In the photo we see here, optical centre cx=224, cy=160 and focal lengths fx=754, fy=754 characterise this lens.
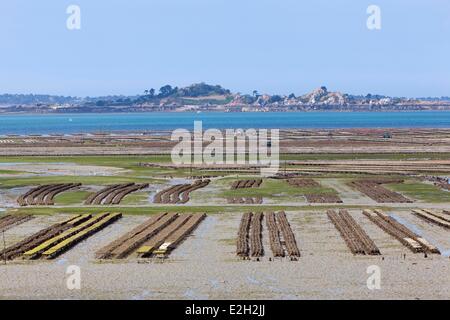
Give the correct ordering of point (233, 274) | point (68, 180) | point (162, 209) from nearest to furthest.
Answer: point (233, 274) < point (162, 209) < point (68, 180)

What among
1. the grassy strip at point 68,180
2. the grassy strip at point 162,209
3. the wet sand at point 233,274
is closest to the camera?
the wet sand at point 233,274

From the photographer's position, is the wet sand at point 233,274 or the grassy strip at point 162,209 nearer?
Result: the wet sand at point 233,274

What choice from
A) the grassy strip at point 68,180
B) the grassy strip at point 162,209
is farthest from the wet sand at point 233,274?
the grassy strip at point 68,180

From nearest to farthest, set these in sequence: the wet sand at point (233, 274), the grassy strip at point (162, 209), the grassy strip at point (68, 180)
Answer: the wet sand at point (233, 274)
the grassy strip at point (162, 209)
the grassy strip at point (68, 180)

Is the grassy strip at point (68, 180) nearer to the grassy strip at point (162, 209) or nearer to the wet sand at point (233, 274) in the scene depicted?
the grassy strip at point (162, 209)

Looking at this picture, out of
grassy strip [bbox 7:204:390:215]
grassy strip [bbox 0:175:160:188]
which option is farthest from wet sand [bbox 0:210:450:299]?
grassy strip [bbox 0:175:160:188]

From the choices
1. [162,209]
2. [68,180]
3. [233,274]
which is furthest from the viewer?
[68,180]

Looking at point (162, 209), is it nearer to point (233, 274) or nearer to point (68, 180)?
point (233, 274)

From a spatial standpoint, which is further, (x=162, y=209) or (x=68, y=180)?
(x=68, y=180)

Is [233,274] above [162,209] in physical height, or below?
above

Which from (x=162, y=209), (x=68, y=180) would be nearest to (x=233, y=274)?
(x=162, y=209)
